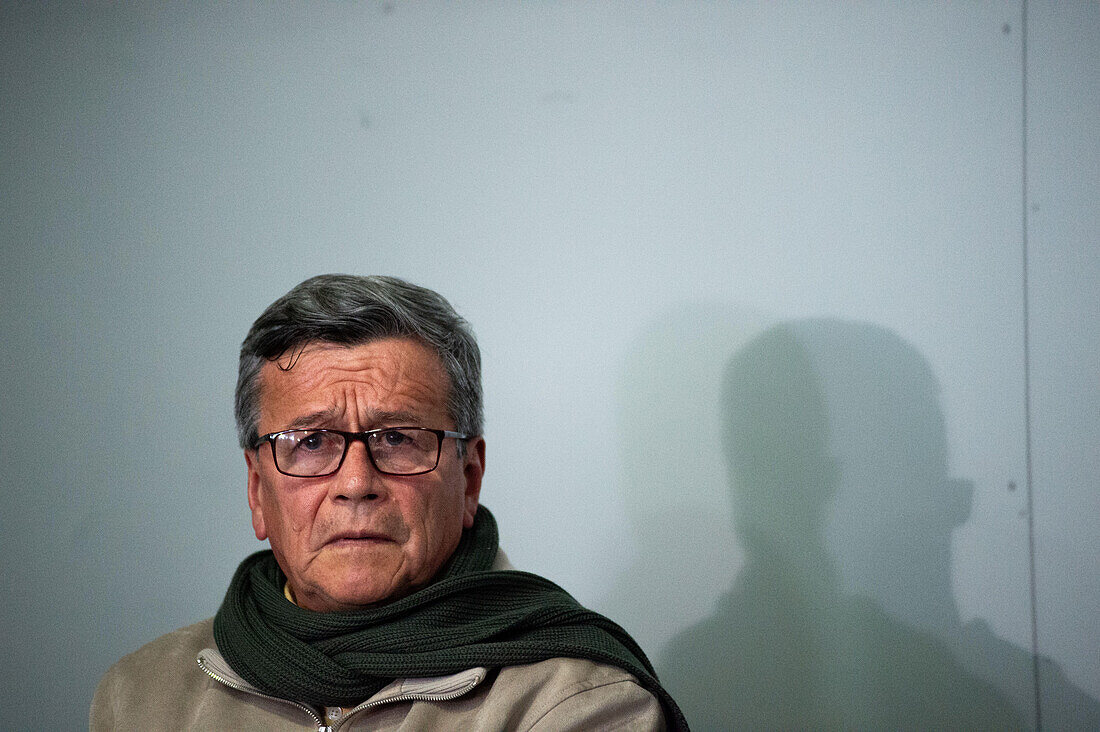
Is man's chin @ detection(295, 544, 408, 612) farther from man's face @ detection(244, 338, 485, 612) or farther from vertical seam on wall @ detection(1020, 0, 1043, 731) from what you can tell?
vertical seam on wall @ detection(1020, 0, 1043, 731)

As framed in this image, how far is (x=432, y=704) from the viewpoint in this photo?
1330 millimetres

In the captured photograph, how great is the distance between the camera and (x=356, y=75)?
235cm

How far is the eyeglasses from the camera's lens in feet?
4.63

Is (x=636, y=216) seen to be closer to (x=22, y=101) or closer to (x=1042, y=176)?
(x=1042, y=176)

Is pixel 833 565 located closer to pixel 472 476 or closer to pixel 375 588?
pixel 472 476

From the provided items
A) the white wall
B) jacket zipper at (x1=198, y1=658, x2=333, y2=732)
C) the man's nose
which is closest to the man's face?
the man's nose

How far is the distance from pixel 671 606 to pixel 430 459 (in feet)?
3.18

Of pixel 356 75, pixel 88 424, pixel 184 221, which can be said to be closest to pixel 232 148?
pixel 184 221

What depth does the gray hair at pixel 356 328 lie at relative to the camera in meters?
1.44

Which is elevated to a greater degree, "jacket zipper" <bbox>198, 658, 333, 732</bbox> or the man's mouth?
the man's mouth

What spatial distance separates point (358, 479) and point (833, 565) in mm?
1239

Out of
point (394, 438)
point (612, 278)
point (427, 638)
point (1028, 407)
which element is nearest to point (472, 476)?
point (394, 438)

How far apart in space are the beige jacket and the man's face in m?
0.16

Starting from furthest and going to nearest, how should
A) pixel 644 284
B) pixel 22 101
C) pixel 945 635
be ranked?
pixel 22 101, pixel 644 284, pixel 945 635
